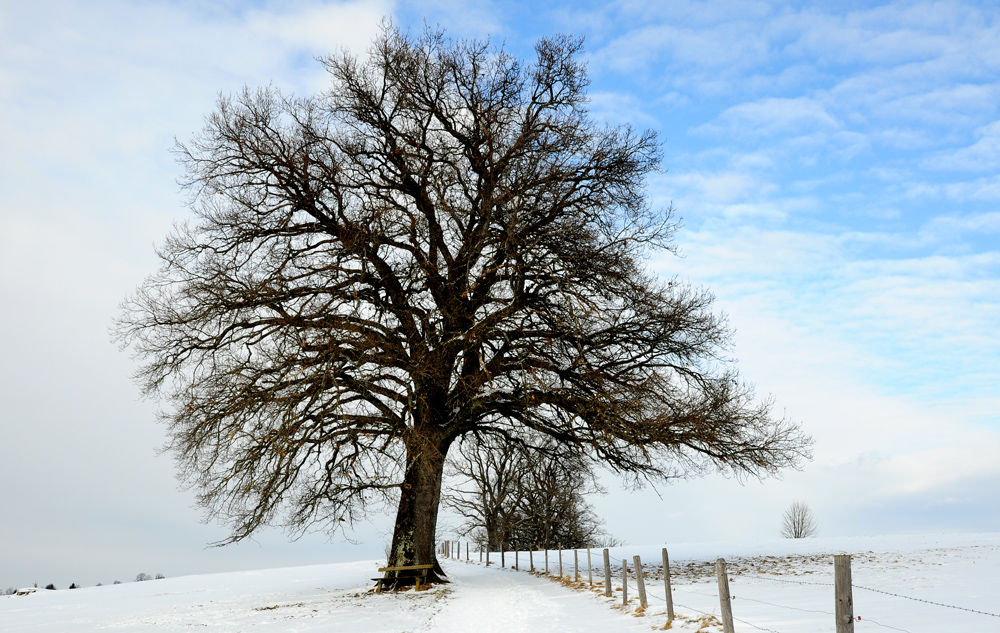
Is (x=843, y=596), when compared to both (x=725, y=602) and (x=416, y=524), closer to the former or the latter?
(x=725, y=602)

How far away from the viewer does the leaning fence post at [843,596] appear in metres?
6.86

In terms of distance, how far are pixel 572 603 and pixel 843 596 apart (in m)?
8.24

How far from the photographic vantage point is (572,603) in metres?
14.4

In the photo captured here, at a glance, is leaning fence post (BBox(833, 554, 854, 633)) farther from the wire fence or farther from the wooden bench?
the wooden bench

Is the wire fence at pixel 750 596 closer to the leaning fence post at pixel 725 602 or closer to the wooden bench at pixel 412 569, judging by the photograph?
the leaning fence post at pixel 725 602

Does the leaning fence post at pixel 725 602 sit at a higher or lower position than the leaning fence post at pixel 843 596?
lower

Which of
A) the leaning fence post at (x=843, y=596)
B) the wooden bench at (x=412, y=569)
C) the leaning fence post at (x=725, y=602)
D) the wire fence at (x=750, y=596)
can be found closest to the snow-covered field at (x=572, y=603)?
the wire fence at (x=750, y=596)

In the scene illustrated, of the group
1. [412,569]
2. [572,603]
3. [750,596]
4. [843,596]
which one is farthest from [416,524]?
[843,596]

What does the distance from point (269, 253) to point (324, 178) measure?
90.6 inches

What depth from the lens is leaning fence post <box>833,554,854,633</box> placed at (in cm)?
686

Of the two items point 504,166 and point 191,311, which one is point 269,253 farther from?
point 504,166

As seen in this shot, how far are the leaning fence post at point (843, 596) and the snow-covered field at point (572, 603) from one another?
2.08m

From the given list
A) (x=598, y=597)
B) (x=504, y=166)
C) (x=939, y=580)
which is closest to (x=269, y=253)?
(x=504, y=166)

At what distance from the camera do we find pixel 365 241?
16703mm
